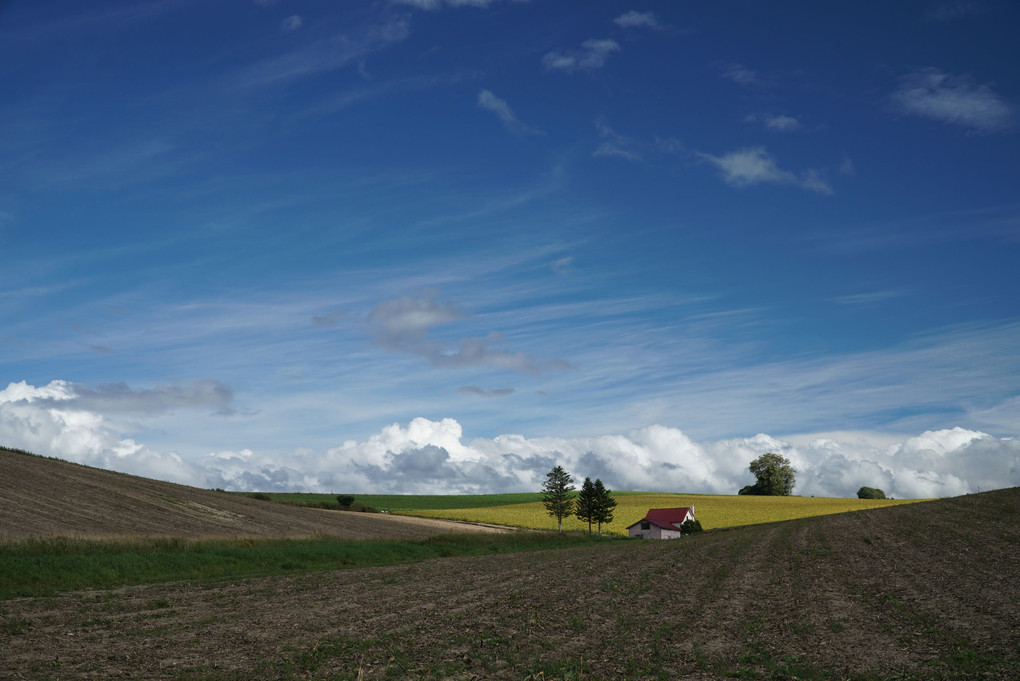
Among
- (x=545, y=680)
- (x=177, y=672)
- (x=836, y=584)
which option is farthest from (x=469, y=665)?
(x=836, y=584)

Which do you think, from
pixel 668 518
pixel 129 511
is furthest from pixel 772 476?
pixel 129 511

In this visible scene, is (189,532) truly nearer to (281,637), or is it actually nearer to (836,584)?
(281,637)

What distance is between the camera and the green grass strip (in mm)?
29219

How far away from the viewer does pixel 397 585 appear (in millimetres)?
29141

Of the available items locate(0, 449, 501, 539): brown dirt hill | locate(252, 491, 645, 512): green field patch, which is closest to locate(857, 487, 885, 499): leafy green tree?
locate(252, 491, 645, 512): green field patch

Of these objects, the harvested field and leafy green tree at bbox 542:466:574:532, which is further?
→ leafy green tree at bbox 542:466:574:532

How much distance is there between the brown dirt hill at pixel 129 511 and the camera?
→ 4534 centimetres

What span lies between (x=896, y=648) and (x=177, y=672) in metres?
15.3

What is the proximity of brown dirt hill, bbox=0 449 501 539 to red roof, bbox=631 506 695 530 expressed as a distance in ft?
105

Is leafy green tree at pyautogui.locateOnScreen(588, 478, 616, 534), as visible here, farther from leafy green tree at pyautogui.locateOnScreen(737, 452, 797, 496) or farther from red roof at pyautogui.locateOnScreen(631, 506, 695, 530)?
leafy green tree at pyautogui.locateOnScreen(737, 452, 797, 496)

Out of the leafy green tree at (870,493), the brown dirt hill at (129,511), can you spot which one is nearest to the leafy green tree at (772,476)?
the leafy green tree at (870,493)

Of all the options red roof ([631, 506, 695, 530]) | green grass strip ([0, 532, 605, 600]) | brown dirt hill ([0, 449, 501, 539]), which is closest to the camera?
green grass strip ([0, 532, 605, 600])

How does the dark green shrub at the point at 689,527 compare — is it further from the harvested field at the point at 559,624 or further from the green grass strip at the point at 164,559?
the harvested field at the point at 559,624

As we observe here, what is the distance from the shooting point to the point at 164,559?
114ft
